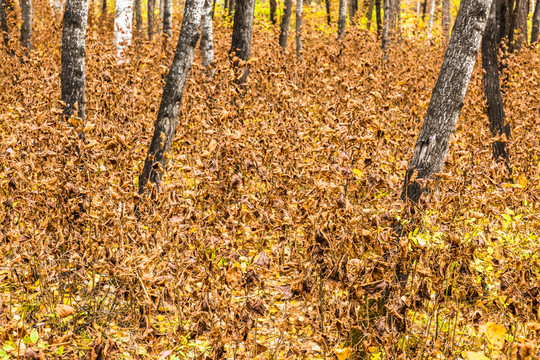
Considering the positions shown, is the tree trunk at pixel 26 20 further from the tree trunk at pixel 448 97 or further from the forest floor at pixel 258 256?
the tree trunk at pixel 448 97

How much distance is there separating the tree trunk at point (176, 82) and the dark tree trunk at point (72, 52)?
3.16ft

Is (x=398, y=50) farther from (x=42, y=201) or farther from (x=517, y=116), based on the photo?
Result: (x=42, y=201)

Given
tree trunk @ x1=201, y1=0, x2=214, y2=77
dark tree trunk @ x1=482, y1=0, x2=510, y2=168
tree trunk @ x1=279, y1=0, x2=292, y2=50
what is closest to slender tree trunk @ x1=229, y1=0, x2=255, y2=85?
tree trunk @ x1=201, y1=0, x2=214, y2=77

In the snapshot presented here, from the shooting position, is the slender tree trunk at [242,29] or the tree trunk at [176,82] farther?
the slender tree trunk at [242,29]

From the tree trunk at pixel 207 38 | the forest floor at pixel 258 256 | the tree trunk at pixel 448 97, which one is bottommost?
the forest floor at pixel 258 256

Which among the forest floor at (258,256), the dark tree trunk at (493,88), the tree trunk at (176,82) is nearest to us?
the forest floor at (258,256)

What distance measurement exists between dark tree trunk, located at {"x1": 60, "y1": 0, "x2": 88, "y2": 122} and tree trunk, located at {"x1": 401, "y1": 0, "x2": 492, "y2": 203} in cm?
360

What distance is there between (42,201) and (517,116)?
6.70m

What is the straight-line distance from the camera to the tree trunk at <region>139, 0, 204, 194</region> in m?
4.77

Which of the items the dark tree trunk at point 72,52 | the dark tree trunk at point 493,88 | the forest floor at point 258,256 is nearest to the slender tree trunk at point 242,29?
the forest floor at point 258,256

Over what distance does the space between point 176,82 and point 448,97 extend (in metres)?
2.75

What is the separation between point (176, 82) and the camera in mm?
4848

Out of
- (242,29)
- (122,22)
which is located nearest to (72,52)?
(242,29)

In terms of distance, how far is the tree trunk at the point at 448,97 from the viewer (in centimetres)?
371
